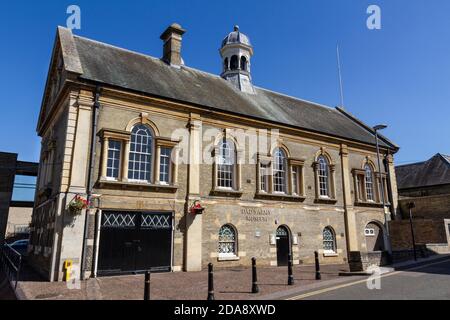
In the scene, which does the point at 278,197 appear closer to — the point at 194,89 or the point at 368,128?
the point at 194,89

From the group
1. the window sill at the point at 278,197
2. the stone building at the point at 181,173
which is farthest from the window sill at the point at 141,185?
the window sill at the point at 278,197

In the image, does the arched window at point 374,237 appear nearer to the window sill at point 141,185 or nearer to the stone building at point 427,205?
the stone building at point 427,205

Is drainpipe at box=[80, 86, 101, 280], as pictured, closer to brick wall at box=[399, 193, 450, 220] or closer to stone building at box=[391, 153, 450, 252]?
stone building at box=[391, 153, 450, 252]

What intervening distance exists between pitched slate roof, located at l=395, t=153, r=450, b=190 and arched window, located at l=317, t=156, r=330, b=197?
Answer: 755 inches

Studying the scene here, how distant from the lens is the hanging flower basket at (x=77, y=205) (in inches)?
521

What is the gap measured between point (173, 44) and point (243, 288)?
16560 mm

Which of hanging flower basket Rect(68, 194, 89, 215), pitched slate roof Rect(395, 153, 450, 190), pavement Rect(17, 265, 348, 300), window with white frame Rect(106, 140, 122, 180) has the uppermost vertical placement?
pitched slate roof Rect(395, 153, 450, 190)

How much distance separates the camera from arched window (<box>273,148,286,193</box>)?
2014cm

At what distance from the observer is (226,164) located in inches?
724

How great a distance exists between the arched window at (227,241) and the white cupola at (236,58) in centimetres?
1135

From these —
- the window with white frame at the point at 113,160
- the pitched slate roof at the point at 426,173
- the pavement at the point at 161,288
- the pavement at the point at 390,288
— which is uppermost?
the pitched slate roof at the point at 426,173

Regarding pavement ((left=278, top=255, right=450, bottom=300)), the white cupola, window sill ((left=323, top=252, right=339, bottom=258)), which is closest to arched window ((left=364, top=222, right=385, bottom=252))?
window sill ((left=323, top=252, right=339, bottom=258))
